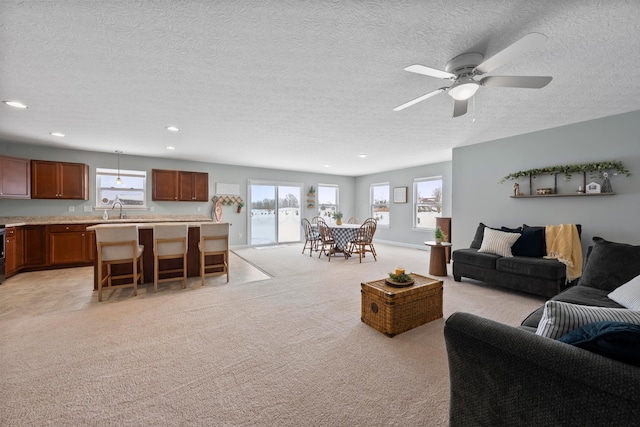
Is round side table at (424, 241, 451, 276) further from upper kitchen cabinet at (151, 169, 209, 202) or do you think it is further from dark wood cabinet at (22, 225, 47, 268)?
dark wood cabinet at (22, 225, 47, 268)

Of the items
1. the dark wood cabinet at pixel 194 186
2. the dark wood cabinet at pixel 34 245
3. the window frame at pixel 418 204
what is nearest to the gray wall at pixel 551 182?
the window frame at pixel 418 204

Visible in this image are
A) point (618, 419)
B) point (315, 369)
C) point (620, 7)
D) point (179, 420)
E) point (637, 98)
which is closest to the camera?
point (618, 419)

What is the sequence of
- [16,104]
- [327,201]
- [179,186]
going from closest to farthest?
[16,104], [179,186], [327,201]

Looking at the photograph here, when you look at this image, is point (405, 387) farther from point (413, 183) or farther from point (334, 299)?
point (413, 183)

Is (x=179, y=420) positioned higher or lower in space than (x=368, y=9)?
lower

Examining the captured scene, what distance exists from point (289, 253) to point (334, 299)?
11.2 ft

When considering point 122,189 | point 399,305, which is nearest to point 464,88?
point 399,305

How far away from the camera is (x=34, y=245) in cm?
461

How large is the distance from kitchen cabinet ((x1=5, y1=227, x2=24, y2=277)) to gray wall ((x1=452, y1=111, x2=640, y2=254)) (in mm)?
7752

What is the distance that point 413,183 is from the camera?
749 centimetres

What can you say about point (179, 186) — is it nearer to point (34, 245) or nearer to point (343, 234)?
point (34, 245)

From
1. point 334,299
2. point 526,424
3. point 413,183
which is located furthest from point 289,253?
point 526,424

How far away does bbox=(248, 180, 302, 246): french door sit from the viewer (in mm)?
7629

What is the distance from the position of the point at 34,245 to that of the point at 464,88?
6923 mm
